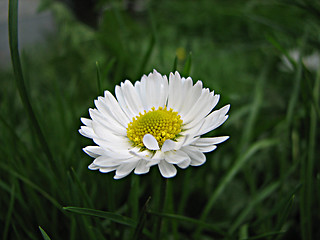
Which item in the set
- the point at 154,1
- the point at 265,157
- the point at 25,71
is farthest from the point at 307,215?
the point at 154,1

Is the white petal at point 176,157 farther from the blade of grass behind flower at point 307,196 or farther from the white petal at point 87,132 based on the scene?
the blade of grass behind flower at point 307,196

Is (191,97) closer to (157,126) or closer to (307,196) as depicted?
(157,126)

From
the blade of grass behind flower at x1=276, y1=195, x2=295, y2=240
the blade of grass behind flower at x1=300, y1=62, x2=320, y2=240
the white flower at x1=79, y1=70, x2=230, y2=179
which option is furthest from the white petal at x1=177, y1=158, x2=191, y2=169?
the blade of grass behind flower at x1=300, y1=62, x2=320, y2=240

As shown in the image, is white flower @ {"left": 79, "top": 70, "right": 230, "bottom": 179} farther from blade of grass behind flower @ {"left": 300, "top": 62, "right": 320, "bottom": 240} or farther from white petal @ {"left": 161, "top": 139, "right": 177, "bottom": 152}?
blade of grass behind flower @ {"left": 300, "top": 62, "right": 320, "bottom": 240}

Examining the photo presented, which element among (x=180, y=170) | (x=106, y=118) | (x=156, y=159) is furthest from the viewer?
(x=180, y=170)

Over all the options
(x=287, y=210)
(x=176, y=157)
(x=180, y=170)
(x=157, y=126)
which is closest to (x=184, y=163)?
(x=176, y=157)

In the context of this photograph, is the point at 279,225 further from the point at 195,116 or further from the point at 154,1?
the point at 154,1

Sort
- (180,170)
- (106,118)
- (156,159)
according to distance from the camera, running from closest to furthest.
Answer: (156,159) < (106,118) < (180,170)
